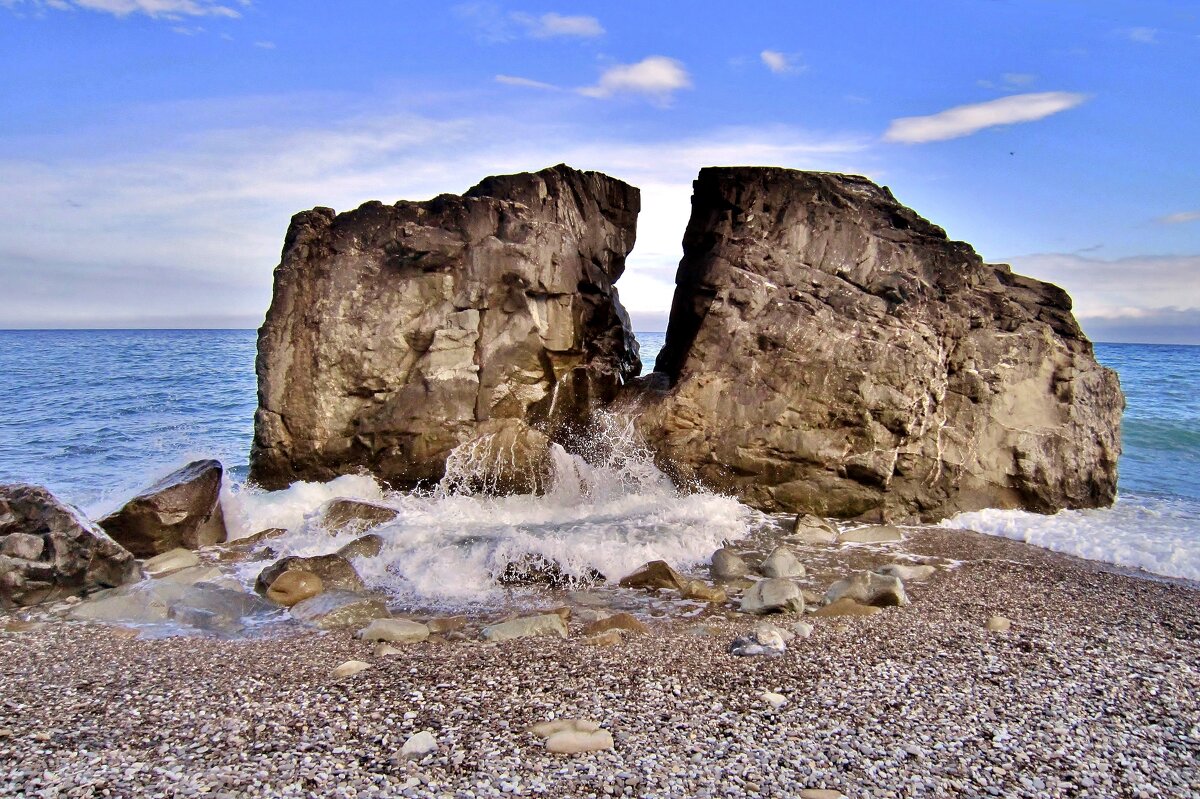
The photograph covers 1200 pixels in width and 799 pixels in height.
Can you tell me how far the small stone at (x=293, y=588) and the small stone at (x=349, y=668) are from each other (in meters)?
2.46

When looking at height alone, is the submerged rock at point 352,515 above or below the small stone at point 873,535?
below

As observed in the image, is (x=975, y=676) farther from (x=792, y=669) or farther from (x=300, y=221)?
(x=300, y=221)

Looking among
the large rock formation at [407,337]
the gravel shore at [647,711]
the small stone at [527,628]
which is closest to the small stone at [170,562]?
the gravel shore at [647,711]

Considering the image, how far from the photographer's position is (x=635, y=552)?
34.3 feet

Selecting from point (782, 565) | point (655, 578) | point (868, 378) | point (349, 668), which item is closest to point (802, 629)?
point (655, 578)

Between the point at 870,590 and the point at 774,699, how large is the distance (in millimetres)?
3163

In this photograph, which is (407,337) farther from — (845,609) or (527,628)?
(845,609)

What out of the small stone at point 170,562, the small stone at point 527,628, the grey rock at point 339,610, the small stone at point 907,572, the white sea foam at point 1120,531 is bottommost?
the small stone at point 170,562

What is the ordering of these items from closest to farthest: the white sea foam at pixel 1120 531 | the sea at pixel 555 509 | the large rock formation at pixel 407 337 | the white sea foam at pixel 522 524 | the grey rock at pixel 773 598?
the grey rock at pixel 773 598
the white sea foam at pixel 522 524
the sea at pixel 555 509
the white sea foam at pixel 1120 531
the large rock formation at pixel 407 337

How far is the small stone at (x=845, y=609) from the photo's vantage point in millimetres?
8305

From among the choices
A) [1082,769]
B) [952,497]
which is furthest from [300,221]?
[1082,769]

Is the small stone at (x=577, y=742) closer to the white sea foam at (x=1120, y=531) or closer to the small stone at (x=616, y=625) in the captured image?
the small stone at (x=616, y=625)

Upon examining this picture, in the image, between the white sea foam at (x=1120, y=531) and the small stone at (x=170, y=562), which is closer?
the small stone at (x=170, y=562)

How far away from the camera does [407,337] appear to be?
13680 millimetres
